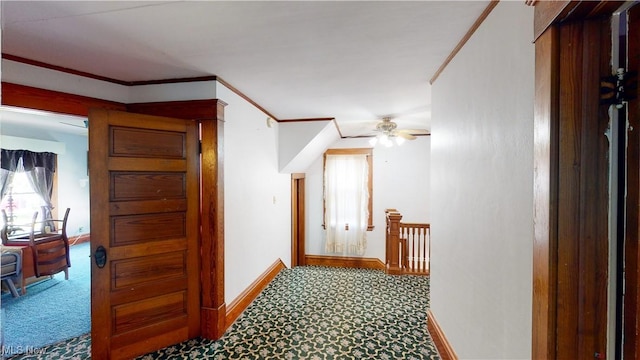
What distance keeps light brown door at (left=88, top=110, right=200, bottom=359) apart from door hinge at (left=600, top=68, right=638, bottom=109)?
2.47m

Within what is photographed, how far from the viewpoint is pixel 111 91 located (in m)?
2.21

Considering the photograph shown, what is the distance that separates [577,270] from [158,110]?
2.91 meters

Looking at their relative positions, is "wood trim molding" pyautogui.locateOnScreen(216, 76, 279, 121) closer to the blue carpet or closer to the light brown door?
the light brown door

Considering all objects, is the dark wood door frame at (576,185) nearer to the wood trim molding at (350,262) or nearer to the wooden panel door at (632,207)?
the wooden panel door at (632,207)

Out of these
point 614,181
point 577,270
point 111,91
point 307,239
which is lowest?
point 307,239

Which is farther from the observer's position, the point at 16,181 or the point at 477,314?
the point at 16,181

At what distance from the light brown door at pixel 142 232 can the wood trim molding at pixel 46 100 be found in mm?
399

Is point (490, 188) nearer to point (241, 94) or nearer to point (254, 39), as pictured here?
point (254, 39)

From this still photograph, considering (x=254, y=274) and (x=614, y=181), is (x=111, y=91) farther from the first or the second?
(x=614, y=181)

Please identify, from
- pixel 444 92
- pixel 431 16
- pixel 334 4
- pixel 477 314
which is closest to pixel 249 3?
pixel 334 4

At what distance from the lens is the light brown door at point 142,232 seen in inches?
72.3

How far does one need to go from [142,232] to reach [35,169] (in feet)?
17.3

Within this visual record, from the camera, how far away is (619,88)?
82 centimetres

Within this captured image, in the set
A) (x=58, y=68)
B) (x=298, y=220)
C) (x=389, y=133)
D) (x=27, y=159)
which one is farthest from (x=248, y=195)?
(x=27, y=159)
